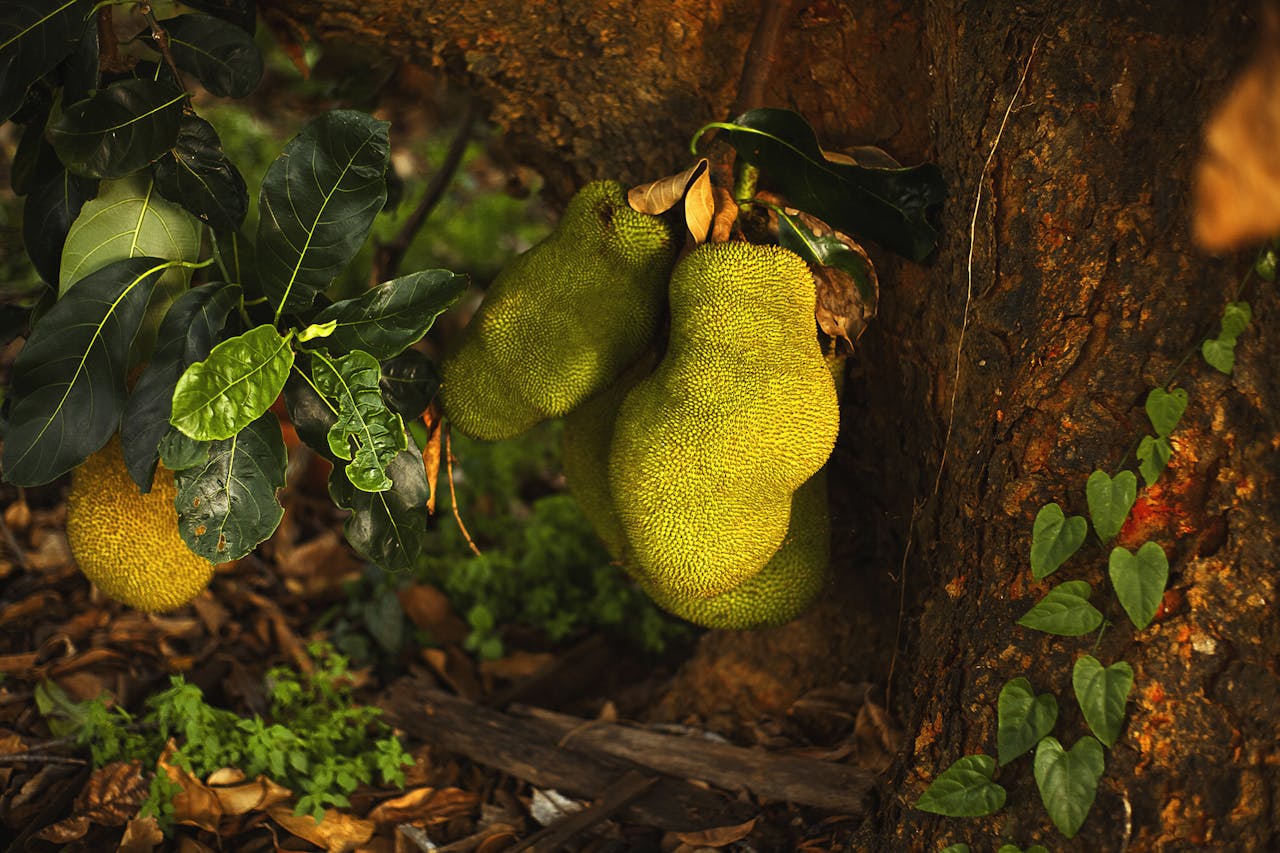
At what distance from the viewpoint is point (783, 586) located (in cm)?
169

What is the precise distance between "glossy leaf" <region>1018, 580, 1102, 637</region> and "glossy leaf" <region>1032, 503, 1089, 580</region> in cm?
3

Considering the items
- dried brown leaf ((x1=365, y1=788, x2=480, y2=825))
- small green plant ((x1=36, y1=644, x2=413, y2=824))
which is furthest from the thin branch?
dried brown leaf ((x1=365, y1=788, x2=480, y2=825))

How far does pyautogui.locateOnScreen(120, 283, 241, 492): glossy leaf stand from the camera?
4.68ft

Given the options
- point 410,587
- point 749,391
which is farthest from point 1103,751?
point 410,587

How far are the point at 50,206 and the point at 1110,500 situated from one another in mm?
1481

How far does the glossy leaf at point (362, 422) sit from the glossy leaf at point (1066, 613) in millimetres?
815

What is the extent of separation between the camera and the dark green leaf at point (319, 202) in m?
1.43

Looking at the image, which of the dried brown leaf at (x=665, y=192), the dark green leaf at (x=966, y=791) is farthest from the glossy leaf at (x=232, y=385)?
the dark green leaf at (x=966, y=791)

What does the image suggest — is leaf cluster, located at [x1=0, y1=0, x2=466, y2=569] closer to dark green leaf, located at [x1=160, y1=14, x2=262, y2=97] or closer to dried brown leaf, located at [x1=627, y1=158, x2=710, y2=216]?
dark green leaf, located at [x1=160, y1=14, x2=262, y2=97]

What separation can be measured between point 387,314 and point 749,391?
504mm

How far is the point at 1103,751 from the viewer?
1149mm

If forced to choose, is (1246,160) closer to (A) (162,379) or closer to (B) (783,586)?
(B) (783,586)

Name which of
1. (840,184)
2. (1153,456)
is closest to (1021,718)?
(1153,456)

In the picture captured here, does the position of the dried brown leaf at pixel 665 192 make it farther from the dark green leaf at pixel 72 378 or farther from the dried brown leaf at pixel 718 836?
the dried brown leaf at pixel 718 836
